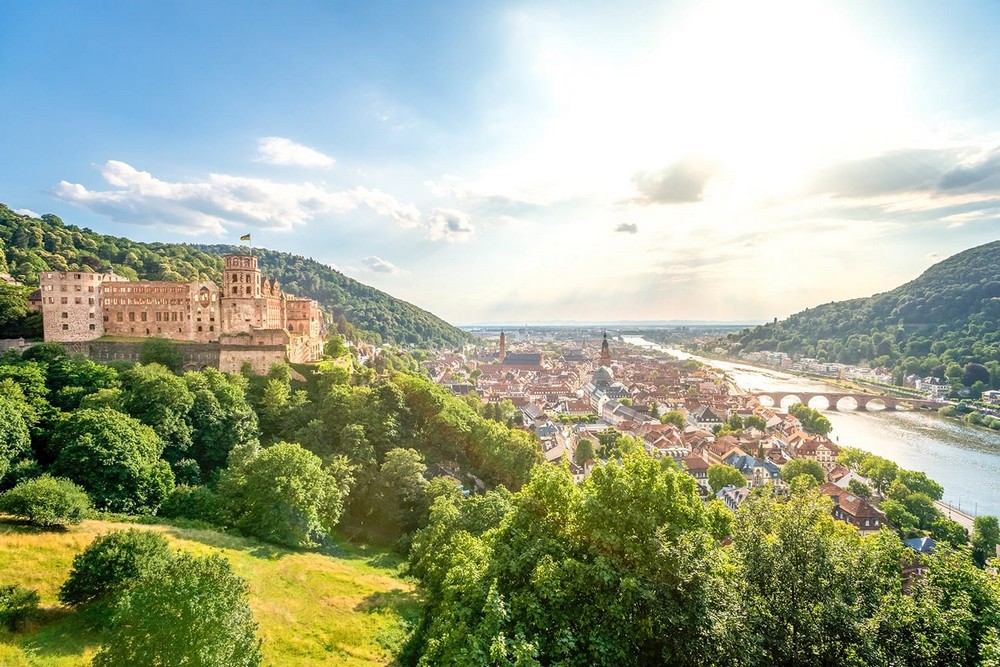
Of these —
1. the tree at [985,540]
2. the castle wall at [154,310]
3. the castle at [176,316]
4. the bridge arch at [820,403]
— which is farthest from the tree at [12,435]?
the bridge arch at [820,403]

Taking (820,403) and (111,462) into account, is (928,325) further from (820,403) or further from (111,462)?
(111,462)

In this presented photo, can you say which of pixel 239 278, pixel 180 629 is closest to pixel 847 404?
pixel 239 278

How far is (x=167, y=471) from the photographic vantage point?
26594 millimetres

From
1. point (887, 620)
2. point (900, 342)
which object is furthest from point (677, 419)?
point (900, 342)

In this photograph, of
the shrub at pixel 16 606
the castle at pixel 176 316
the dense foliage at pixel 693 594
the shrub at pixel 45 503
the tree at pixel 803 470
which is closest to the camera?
the dense foliage at pixel 693 594

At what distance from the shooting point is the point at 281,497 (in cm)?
2473

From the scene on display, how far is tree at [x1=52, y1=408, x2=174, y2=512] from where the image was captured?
23797mm

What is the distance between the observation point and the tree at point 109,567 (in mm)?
15750

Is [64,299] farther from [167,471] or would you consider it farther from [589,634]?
[589,634]

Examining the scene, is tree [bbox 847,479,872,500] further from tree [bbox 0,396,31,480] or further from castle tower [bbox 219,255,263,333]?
tree [bbox 0,396,31,480]

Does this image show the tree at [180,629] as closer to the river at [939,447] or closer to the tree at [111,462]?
the tree at [111,462]

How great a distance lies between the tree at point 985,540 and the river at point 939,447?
1439cm

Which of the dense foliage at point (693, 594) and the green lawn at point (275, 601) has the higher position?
the dense foliage at point (693, 594)

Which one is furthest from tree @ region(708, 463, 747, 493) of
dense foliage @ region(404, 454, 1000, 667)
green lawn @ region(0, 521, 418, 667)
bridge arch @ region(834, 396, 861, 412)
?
bridge arch @ region(834, 396, 861, 412)
